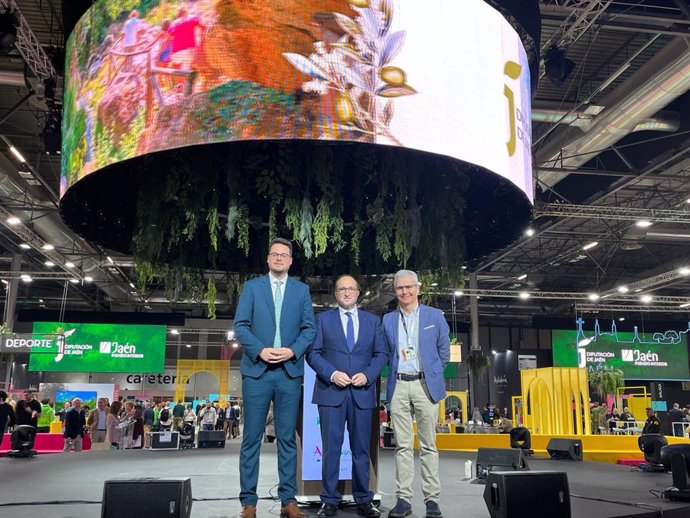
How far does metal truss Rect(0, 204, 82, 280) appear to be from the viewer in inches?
577

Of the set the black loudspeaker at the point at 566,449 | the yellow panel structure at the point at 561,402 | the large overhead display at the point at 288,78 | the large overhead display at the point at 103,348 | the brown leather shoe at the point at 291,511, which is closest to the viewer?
the brown leather shoe at the point at 291,511

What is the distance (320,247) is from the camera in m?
4.58

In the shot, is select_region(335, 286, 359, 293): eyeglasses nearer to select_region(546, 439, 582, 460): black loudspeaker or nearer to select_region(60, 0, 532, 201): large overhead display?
select_region(60, 0, 532, 201): large overhead display

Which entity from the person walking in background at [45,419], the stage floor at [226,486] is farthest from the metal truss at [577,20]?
the person walking in background at [45,419]

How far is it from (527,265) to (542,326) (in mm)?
2602

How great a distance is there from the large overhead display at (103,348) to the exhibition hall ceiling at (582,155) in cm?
188

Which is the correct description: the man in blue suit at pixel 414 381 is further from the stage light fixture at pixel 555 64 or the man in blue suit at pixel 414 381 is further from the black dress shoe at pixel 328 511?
the stage light fixture at pixel 555 64

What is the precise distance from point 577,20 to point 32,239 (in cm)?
1381

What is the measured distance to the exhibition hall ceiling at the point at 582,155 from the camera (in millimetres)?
9375

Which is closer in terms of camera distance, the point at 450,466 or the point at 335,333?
the point at 335,333

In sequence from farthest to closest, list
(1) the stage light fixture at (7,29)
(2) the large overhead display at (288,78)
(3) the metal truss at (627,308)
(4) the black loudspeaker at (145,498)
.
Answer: (3) the metal truss at (627,308), (1) the stage light fixture at (7,29), (2) the large overhead display at (288,78), (4) the black loudspeaker at (145,498)

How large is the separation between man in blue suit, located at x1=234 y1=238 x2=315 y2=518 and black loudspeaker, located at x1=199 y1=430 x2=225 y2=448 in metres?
9.86

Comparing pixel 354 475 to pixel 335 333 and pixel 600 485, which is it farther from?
pixel 600 485

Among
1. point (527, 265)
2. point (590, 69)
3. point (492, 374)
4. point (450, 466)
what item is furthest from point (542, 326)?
point (450, 466)
